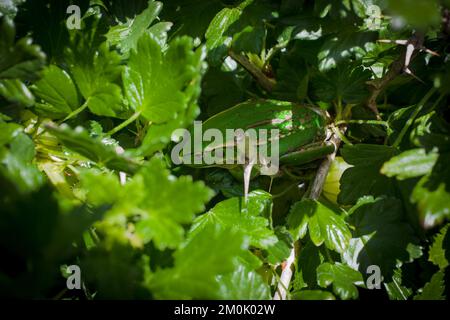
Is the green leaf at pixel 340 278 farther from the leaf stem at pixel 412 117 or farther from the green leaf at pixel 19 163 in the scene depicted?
the green leaf at pixel 19 163

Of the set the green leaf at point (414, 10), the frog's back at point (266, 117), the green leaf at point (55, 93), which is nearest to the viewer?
the green leaf at point (414, 10)

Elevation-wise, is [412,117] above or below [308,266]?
above

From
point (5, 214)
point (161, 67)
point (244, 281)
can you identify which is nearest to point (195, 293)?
point (244, 281)

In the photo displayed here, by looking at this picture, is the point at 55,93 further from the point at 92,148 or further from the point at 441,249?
the point at 441,249

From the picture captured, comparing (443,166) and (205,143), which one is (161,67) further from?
(443,166)

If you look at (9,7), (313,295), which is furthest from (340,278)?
(9,7)

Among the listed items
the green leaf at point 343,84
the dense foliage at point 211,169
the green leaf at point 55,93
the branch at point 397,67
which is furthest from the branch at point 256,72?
the green leaf at point 55,93
